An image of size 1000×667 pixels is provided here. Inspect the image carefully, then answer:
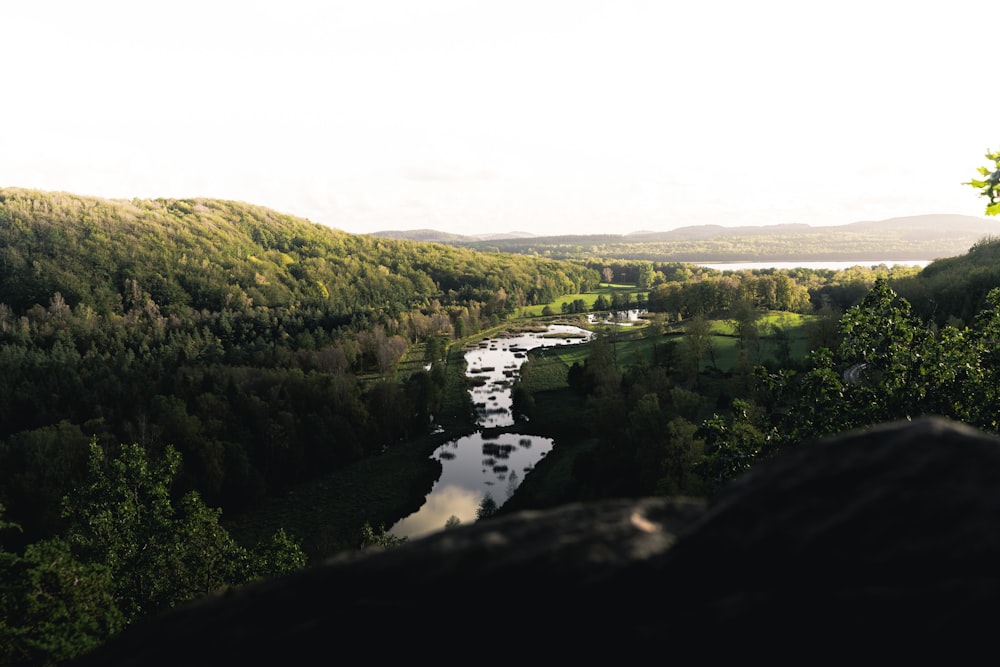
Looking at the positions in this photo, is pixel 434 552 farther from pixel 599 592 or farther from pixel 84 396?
pixel 84 396

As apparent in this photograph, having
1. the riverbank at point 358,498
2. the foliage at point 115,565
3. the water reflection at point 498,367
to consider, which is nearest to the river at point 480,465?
the water reflection at point 498,367

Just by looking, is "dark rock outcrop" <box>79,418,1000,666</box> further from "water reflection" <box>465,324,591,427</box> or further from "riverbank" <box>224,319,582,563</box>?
A: "water reflection" <box>465,324,591,427</box>

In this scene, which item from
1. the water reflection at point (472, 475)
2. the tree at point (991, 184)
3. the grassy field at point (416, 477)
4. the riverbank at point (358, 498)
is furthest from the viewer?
the water reflection at point (472, 475)

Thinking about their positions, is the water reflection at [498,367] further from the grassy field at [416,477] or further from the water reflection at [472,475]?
the water reflection at [472,475]

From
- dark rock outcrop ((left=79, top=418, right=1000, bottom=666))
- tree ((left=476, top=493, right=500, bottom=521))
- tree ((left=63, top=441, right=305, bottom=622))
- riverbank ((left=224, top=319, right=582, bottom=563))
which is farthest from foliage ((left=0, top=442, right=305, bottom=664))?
tree ((left=476, top=493, right=500, bottom=521))

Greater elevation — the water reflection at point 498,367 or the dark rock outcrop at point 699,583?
the dark rock outcrop at point 699,583

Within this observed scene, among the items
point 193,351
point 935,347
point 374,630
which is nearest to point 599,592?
point 374,630
